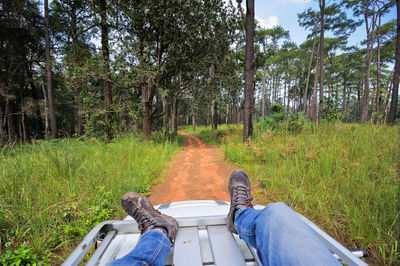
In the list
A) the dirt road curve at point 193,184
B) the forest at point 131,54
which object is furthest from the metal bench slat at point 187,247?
the forest at point 131,54

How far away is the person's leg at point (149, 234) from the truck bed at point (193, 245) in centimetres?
7

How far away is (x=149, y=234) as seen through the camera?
119 centimetres

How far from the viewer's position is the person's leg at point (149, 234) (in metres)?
0.96

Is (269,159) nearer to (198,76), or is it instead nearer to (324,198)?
(324,198)

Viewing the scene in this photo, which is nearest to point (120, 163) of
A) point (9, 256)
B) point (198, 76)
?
point (9, 256)

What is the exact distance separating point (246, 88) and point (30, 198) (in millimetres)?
6271

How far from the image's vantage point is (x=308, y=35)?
16.7 metres

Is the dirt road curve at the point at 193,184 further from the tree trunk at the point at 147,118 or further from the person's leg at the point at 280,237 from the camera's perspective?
the tree trunk at the point at 147,118

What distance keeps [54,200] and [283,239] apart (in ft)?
8.91

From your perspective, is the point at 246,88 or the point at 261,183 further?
the point at 246,88

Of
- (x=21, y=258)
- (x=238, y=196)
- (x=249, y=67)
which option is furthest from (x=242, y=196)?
(x=249, y=67)

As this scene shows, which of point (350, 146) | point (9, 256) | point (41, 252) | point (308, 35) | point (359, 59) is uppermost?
point (308, 35)

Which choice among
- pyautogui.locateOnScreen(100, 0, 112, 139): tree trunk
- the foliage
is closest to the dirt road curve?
the foliage

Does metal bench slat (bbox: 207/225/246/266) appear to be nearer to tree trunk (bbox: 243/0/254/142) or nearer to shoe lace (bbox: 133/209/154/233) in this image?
shoe lace (bbox: 133/209/154/233)
